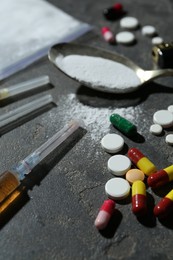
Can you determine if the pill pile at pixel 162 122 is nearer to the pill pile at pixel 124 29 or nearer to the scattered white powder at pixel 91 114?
the scattered white powder at pixel 91 114

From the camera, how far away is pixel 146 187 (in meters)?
0.68

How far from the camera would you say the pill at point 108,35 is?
100 centimetres

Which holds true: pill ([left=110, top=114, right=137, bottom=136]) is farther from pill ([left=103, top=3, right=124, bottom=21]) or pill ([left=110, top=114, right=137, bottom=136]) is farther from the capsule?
pill ([left=103, top=3, right=124, bottom=21])

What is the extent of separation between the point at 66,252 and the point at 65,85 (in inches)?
16.2

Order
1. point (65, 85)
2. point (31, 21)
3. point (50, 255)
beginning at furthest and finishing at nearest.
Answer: point (31, 21) < point (65, 85) < point (50, 255)

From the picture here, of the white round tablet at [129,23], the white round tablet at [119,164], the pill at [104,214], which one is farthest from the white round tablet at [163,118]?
the white round tablet at [129,23]

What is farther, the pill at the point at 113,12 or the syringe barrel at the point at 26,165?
the pill at the point at 113,12

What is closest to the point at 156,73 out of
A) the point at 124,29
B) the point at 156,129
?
the point at 156,129

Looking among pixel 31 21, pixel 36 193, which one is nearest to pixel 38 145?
pixel 36 193

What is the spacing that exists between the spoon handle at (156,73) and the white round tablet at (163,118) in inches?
3.6

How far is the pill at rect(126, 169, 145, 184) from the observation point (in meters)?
0.68

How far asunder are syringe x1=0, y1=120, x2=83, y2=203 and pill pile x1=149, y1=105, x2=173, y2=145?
0.15 metres

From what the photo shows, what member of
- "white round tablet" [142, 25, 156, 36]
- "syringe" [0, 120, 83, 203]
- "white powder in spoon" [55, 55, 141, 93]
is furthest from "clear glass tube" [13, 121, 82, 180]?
"white round tablet" [142, 25, 156, 36]

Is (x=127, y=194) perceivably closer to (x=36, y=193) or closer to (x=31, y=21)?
(x=36, y=193)
